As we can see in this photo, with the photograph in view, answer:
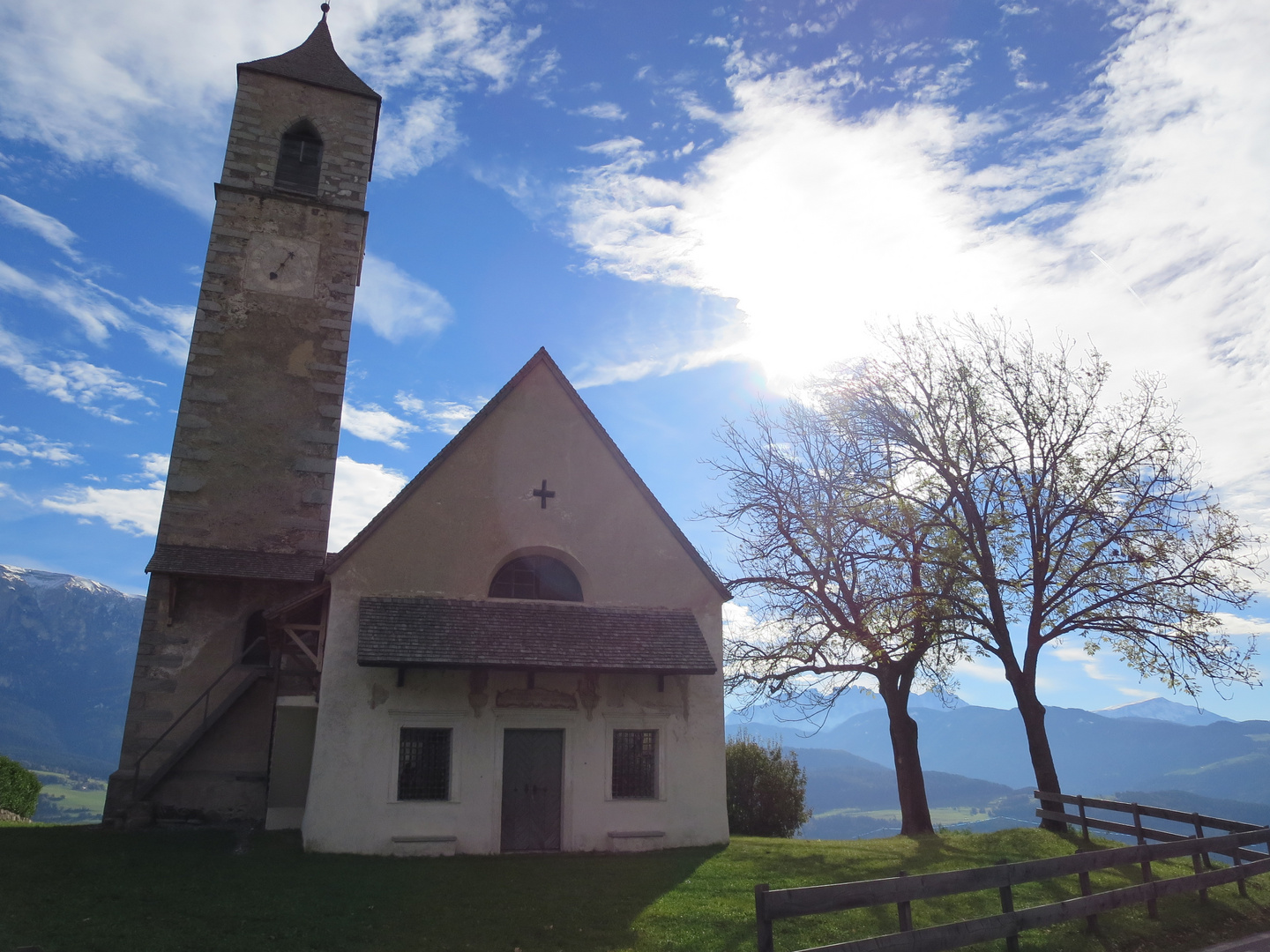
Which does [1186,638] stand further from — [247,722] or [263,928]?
[247,722]

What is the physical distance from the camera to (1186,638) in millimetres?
19156

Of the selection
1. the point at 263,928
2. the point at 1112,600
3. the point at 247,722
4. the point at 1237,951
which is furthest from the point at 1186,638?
the point at 247,722

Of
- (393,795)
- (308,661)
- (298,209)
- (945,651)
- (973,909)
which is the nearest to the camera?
(973,909)

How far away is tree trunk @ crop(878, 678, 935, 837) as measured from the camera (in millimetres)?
22469

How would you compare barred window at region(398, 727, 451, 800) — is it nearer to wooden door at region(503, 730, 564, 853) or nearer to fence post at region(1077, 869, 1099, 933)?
wooden door at region(503, 730, 564, 853)

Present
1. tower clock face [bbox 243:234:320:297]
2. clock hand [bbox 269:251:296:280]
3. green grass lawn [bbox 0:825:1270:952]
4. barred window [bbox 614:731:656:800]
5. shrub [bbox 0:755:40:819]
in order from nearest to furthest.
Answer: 1. green grass lawn [bbox 0:825:1270:952]
2. barred window [bbox 614:731:656:800]
3. shrub [bbox 0:755:40:819]
4. tower clock face [bbox 243:234:320:297]
5. clock hand [bbox 269:251:296:280]

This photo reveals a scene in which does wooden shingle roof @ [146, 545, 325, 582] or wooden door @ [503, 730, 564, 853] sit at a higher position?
wooden shingle roof @ [146, 545, 325, 582]

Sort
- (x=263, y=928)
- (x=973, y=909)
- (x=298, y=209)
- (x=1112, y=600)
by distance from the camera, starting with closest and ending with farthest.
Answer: (x=263, y=928)
(x=973, y=909)
(x=1112, y=600)
(x=298, y=209)

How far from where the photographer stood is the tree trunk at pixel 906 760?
22.5 meters

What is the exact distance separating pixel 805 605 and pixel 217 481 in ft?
51.9

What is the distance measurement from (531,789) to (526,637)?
2.96 metres

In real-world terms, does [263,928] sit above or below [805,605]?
below

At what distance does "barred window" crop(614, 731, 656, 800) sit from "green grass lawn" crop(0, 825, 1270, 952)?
1.30 meters

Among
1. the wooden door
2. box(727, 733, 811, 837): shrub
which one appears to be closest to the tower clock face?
the wooden door
